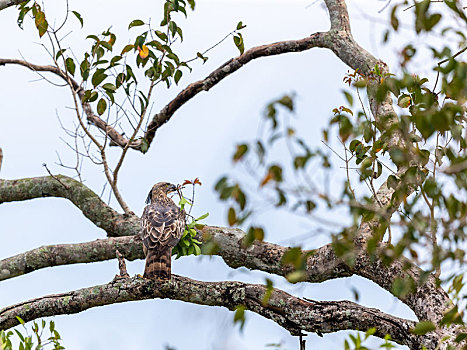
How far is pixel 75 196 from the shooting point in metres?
6.47

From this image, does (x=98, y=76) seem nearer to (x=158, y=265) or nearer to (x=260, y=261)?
(x=158, y=265)

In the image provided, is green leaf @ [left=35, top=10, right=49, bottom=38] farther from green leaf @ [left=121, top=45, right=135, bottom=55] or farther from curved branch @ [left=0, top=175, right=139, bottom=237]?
curved branch @ [left=0, top=175, right=139, bottom=237]

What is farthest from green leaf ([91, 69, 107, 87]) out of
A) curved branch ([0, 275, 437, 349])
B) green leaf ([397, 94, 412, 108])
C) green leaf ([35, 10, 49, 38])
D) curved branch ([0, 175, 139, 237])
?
green leaf ([397, 94, 412, 108])

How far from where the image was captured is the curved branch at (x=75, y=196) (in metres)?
6.20

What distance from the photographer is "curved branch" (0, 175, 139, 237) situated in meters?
6.20

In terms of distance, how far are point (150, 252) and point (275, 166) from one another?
3104 millimetres

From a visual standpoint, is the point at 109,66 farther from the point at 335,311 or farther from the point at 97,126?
the point at 335,311

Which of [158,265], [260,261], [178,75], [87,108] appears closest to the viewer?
[158,265]

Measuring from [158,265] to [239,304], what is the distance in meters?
0.68

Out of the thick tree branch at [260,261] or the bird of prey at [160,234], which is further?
the bird of prey at [160,234]

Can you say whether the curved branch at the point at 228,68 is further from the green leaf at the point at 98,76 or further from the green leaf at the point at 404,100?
the green leaf at the point at 404,100

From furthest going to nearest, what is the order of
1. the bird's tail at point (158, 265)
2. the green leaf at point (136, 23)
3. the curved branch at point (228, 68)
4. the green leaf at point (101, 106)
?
the curved branch at point (228, 68), the green leaf at point (101, 106), the green leaf at point (136, 23), the bird's tail at point (158, 265)

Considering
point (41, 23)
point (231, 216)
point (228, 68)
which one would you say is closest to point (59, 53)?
point (41, 23)

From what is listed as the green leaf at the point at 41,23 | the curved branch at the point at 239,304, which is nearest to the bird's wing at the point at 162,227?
the curved branch at the point at 239,304
